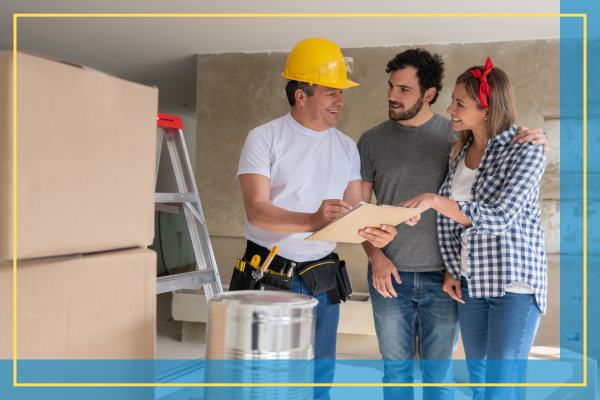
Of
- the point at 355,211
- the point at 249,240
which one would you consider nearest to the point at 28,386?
the point at 355,211

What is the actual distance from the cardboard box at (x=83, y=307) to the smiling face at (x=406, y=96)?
1.52 metres

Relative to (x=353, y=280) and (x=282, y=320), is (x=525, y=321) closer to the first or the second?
(x=282, y=320)

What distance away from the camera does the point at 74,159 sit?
666 millimetres

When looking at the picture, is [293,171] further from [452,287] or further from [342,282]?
[452,287]

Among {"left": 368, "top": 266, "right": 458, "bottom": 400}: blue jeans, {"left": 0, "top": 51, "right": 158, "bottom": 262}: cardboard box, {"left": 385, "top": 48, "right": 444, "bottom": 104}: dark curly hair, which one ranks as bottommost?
{"left": 368, "top": 266, "right": 458, "bottom": 400}: blue jeans

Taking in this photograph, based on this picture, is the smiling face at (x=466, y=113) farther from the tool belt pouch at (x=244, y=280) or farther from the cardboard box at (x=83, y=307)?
the cardboard box at (x=83, y=307)

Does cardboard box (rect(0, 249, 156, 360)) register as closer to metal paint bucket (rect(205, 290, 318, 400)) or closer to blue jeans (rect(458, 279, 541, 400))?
metal paint bucket (rect(205, 290, 318, 400))

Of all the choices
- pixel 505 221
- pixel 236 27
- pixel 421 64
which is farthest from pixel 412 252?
pixel 236 27

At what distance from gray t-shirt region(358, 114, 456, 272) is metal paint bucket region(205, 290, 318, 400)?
4.53ft

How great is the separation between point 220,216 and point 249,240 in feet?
11.3

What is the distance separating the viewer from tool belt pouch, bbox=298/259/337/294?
163 centimetres

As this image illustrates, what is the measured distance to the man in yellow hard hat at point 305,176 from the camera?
1563 mm

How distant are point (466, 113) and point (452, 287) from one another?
2.30 feet

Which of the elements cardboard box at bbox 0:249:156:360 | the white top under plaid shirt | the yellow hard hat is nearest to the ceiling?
the yellow hard hat
